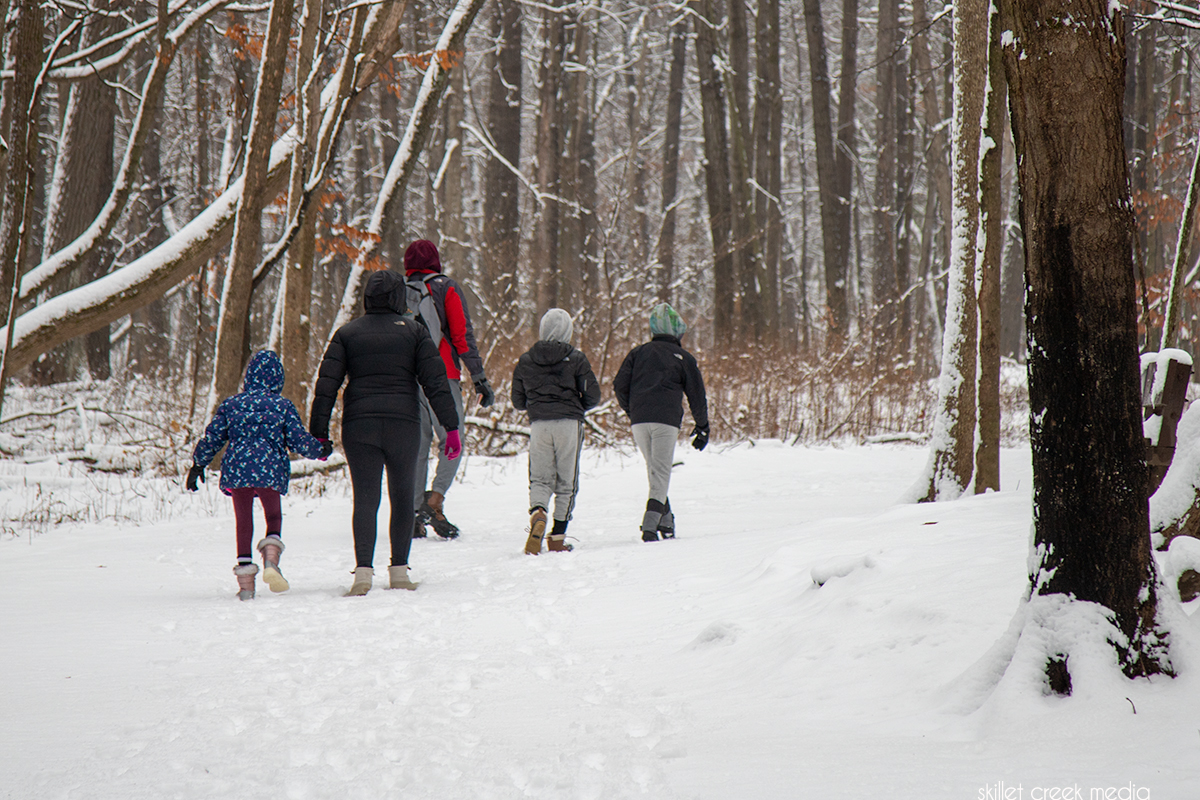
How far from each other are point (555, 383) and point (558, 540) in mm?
1173

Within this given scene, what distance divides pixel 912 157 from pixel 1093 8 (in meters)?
22.5

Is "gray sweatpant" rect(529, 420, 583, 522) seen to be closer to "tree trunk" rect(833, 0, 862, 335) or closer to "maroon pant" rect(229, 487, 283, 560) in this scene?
"maroon pant" rect(229, 487, 283, 560)

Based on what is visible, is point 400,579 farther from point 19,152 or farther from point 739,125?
point 739,125

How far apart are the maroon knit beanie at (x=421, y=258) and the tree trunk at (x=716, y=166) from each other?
36.6ft

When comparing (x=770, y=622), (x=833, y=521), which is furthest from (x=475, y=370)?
(x=770, y=622)

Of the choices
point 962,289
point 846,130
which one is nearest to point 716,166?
point 846,130

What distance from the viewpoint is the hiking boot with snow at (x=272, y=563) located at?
5.03 meters

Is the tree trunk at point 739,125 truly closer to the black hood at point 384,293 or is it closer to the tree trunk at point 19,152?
the tree trunk at point 19,152

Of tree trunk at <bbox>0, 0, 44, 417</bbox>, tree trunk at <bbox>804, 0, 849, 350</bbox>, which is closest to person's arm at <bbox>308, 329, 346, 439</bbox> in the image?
tree trunk at <bbox>0, 0, 44, 417</bbox>

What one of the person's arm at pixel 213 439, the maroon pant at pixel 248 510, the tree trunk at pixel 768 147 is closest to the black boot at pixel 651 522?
the maroon pant at pixel 248 510

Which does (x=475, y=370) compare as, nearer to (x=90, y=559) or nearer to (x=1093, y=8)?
(x=90, y=559)

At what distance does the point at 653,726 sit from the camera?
2949mm

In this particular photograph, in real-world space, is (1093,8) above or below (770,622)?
above

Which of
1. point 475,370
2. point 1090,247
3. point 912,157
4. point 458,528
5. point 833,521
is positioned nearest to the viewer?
point 1090,247
